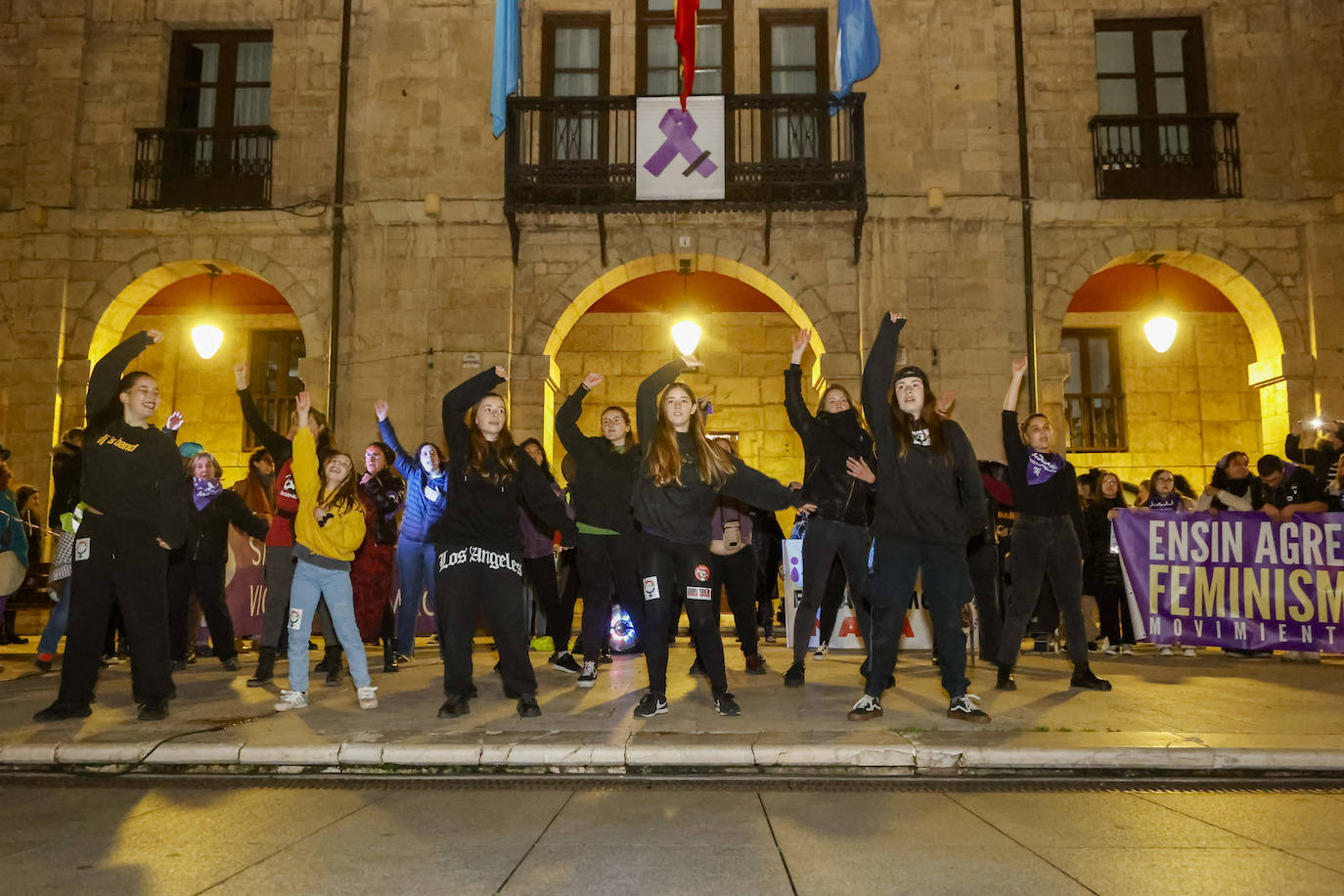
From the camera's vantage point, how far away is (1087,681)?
6422mm

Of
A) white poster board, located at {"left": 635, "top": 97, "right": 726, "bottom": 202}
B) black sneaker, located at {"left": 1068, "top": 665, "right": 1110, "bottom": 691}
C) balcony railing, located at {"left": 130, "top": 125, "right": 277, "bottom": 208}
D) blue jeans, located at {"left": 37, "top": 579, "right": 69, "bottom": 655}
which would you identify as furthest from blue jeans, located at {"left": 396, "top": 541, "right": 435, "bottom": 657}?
balcony railing, located at {"left": 130, "top": 125, "right": 277, "bottom": 208}

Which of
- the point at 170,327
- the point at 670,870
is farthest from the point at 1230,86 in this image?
the point at 170,327

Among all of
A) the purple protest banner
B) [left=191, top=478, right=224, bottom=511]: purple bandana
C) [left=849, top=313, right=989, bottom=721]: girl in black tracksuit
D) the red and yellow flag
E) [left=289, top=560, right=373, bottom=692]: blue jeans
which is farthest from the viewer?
the red and yellow flag

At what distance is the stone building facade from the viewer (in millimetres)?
12258

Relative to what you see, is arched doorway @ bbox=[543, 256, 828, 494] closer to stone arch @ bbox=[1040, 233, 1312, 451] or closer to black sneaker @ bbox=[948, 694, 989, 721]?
stone arch @ bbox=[1040, 233, 1312, 451]

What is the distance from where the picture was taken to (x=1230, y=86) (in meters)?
12.7

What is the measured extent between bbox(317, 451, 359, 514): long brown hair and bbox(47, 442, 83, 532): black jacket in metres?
3.58

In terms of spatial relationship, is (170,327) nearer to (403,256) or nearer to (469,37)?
(403,256)

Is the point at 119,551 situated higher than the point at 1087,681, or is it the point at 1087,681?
the point at 119,551

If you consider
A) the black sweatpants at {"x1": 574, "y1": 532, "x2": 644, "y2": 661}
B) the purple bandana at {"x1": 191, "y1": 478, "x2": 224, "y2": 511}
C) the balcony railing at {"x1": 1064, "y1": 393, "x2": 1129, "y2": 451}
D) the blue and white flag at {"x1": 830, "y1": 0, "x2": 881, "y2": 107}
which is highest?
the blue and white flag at {"x1": 830, "y1": 0, "x2": 881, "y2": 107}

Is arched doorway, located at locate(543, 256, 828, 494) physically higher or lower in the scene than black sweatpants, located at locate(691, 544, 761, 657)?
higher

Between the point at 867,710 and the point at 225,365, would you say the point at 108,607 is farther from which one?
the point at 225,365

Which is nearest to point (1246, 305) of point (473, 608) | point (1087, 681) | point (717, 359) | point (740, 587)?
point (717, 359)

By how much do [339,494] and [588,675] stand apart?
2.03m
